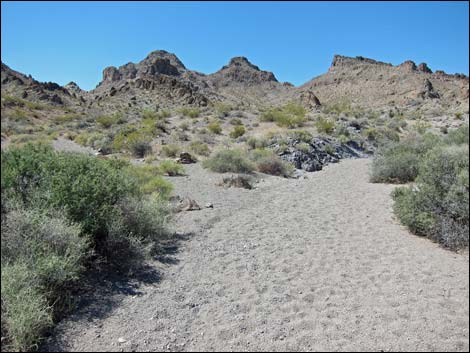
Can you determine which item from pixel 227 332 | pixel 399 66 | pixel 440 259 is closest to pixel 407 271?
pixel 440 259

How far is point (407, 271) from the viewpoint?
198 inches

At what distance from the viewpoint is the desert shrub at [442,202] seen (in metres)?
5.12

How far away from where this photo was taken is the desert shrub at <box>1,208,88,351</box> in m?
3.25

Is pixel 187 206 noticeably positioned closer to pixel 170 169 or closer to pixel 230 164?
pixel 170 169

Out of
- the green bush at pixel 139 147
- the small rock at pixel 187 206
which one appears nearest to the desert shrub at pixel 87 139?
the green bush at pixel 139 147

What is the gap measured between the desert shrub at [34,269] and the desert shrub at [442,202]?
4967 millimetres

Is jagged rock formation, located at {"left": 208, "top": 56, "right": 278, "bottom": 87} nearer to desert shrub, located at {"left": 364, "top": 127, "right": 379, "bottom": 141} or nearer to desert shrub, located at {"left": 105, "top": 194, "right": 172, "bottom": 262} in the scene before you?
desert shrub, located at {"left": 364, "top": 127, "right": 379, "bottom": 141}

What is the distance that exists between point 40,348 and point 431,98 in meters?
58.4

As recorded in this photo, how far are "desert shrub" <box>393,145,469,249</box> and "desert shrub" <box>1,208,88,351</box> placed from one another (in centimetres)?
497

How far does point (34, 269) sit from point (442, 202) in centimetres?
585

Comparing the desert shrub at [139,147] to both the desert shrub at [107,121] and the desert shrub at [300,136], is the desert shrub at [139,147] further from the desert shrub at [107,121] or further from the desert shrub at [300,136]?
the desert shrub at [107,121]

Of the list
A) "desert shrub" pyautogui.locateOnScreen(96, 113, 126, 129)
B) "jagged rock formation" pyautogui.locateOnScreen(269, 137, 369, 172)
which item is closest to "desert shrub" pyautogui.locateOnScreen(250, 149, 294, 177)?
"jagged rock formation" pyautogui.locateOnScreen(269, 137, 369, 172)

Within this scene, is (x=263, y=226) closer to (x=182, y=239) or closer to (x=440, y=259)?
(x=182, y=239)

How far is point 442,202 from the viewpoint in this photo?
5.68 meters
